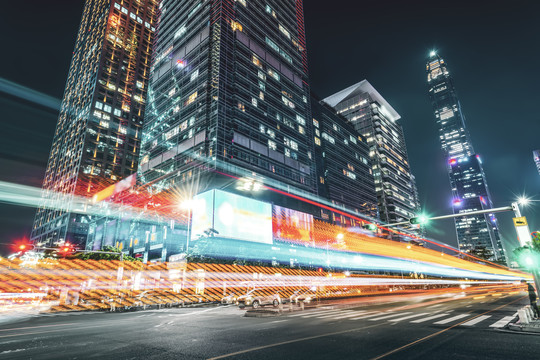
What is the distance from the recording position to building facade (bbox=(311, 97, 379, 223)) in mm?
97369

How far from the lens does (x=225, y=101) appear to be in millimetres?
65250

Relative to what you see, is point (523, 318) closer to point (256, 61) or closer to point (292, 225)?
point (292, 225)

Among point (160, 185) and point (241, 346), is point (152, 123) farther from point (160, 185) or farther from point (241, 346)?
point (241, 346)

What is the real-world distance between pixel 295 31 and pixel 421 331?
Answer: 10852 centimetres

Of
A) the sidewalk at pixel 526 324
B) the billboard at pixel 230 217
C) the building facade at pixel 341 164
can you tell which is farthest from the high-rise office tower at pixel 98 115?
the sidewalk at pixel 526 324

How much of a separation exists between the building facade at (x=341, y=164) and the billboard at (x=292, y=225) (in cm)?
1220

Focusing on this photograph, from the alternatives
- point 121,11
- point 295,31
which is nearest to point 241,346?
point 295,31

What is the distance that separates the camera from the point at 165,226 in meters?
69.8

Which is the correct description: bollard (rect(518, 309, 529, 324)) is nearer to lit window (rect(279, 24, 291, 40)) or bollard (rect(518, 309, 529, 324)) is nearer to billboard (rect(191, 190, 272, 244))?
billboard (rect(191, 190, 272, 244))

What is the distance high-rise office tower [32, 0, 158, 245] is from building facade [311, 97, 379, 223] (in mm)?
77226

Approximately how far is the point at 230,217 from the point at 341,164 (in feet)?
212

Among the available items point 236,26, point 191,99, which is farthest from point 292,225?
point 236,26

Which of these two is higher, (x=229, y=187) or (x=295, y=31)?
(x=295, y=31)

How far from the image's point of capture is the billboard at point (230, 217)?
177ft
